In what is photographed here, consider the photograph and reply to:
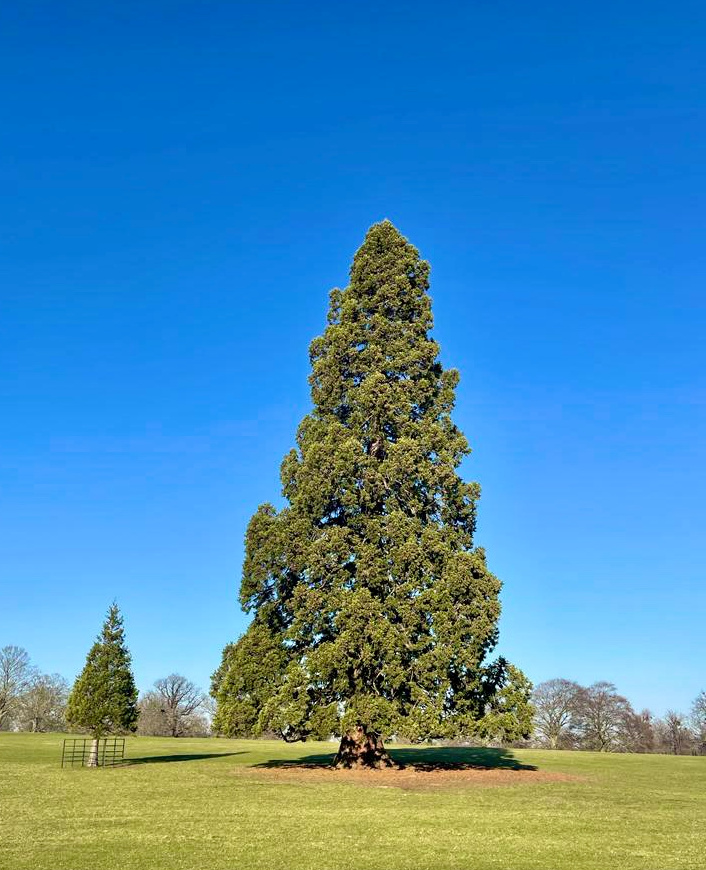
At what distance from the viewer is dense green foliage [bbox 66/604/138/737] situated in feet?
90.0

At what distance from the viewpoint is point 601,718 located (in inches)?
2859

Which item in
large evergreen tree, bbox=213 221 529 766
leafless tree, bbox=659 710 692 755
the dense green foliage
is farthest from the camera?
leafless tree, bbox=659 710 692 755

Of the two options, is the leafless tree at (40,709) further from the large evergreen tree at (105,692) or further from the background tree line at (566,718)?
the large evergreen tree at (105,692)

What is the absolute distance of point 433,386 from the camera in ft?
95.9

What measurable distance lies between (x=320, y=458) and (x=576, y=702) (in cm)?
6067

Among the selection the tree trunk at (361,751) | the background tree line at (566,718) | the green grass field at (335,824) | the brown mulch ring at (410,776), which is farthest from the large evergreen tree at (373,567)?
the background tree line at (566,718)

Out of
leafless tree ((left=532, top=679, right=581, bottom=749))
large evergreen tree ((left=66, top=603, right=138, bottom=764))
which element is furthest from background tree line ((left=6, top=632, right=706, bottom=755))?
large evergreen tree ((left=66, top=603, right=138, bottom=764))

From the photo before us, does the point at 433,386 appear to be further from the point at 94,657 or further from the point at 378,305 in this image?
the point at 94,657

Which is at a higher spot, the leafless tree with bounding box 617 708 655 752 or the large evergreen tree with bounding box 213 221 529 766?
the large evergreen tree with bounding box 213 221 529 766

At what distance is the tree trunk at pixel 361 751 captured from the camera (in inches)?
964

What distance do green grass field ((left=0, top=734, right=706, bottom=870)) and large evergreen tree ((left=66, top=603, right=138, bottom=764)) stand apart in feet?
16.5

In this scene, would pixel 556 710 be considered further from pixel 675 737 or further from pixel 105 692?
pixel 105 692

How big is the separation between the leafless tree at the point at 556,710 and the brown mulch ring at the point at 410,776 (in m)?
53.8

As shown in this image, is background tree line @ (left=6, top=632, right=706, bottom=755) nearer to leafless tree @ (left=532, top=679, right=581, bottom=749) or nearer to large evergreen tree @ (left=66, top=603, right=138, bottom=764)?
leafless tree @ (left=532, top=679, right=581, bottom=749)
